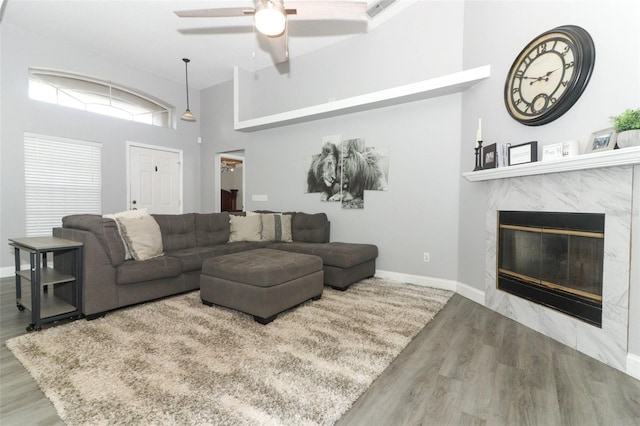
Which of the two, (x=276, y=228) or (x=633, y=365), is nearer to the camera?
(x=633, y=365)

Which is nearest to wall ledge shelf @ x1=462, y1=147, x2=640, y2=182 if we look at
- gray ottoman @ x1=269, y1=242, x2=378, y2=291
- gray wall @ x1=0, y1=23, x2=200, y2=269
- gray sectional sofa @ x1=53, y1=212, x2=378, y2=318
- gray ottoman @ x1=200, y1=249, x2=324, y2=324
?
gray ottoman @ x1=269, y1=242, x2=378, y2=291

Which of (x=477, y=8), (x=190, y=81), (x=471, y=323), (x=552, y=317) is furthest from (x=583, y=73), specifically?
(x=190, y=81)

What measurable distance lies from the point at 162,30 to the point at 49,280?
364cm

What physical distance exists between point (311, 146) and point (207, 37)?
87.0 inches

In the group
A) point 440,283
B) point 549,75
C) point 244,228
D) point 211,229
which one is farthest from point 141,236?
point 549,75

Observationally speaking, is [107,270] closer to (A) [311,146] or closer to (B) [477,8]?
(A) [311,146]

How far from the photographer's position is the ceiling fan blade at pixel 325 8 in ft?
7.48

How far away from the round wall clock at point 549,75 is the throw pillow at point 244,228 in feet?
11.1

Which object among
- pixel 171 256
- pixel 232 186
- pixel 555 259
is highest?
pixel 232 186

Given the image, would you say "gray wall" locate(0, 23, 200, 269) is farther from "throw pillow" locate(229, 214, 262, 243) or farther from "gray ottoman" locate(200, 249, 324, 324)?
"gray ottoman" locate(200, 249, 324, 324)

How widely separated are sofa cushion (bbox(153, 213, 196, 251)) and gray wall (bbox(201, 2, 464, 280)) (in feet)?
6.06

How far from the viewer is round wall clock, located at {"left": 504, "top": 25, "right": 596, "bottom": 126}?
7.19 ft

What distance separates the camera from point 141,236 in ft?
9.62

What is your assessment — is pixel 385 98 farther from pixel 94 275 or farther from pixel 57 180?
pixel 57 180
